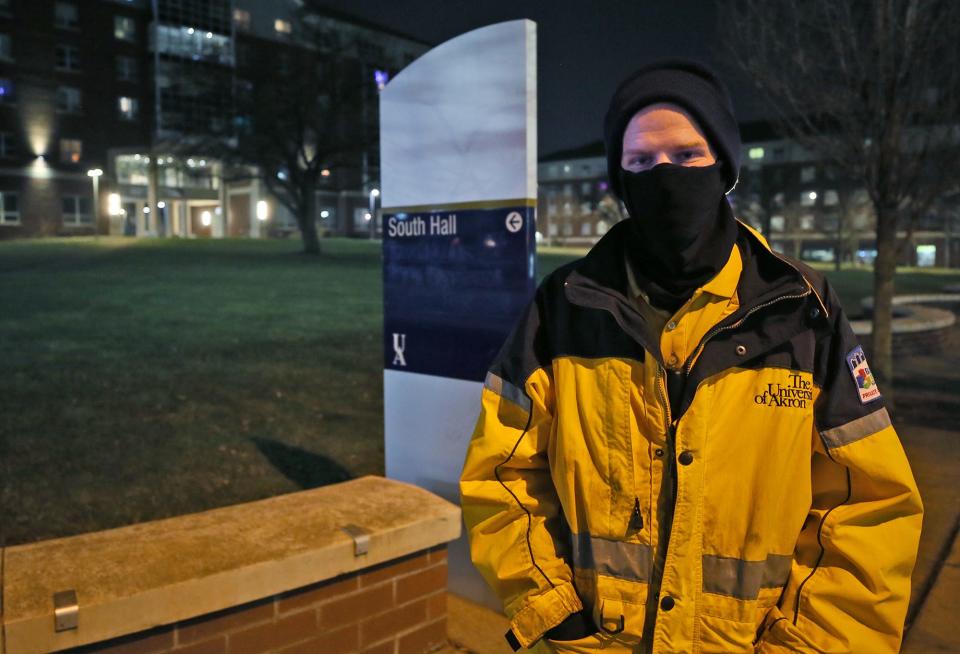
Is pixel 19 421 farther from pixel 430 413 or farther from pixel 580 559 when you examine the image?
pixel 580 559

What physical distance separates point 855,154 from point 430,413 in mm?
5672

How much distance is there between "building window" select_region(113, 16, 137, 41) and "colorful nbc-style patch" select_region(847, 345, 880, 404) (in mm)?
60005

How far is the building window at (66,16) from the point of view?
1966 inches

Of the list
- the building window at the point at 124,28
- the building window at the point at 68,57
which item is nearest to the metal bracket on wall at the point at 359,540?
the building window at the point at 68,57

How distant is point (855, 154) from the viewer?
779 centimetres

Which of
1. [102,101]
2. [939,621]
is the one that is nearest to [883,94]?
[939,621]

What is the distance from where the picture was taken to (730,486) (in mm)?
1675

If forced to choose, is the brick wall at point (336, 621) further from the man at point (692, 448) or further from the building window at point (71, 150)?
the building window at point (71, 150)

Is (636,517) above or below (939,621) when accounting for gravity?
above

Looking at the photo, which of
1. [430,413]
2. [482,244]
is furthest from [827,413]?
[430,413]

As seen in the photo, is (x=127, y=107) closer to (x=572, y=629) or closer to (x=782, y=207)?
(x=782, y=207)

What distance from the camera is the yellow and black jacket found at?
1.64 meters

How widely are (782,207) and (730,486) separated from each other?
65.8 meters

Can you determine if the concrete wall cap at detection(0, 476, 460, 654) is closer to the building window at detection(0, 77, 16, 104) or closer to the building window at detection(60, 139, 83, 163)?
the building window at detection(0, 77, 16, 104)
